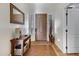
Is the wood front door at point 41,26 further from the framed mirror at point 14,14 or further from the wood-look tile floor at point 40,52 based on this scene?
the framed mirror at point 14,14

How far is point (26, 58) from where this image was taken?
738 millimetres

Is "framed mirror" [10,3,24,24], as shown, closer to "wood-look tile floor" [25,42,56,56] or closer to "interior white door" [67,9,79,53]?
"wood-look tile floor" [25,42,56,56]

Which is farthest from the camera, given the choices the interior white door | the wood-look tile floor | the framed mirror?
the interior white door

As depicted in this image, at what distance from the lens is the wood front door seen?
9.72 meters

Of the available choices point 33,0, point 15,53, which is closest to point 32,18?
point 15,53

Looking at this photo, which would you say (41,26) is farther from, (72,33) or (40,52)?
(72,33)

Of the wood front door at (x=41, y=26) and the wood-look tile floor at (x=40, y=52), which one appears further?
the wood front door at (x=41, y=26)

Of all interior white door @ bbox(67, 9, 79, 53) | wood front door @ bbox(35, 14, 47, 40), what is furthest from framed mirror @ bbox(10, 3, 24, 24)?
wood front door @ bbox(35, 14, 47, 40)

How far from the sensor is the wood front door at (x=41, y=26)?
972 centimetres

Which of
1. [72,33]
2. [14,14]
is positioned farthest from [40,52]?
[14,14]

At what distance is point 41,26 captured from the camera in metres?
9.84

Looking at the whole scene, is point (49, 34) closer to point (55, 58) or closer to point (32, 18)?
point (32, 18)

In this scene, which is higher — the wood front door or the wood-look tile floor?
the wood front door

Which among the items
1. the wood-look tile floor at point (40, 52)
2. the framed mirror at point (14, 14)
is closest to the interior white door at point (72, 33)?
the wood-look tile floor at point (40, 52)
